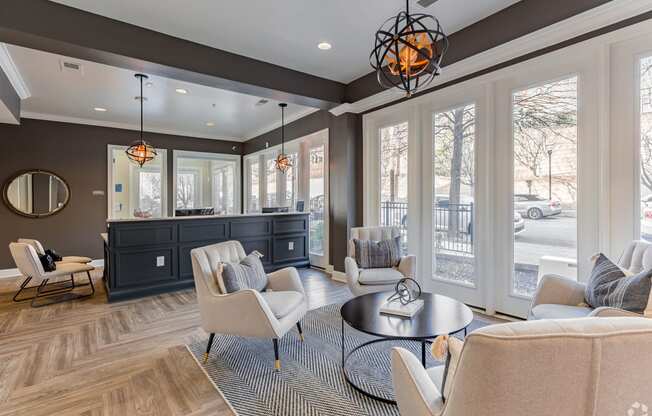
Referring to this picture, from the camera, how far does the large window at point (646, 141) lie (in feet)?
7.95

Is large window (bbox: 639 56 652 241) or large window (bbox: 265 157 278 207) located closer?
large window (bbox: 639 56 652 241)

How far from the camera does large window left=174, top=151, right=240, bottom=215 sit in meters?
8.63

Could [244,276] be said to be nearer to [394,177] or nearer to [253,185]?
[394,177]

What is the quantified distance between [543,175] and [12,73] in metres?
6.45

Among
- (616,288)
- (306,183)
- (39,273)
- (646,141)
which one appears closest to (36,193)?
(39,273)

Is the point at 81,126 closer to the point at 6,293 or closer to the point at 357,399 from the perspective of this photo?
the point at 6,293

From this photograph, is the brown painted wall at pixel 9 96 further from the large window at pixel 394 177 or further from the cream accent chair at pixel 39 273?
the large window at pixel 394 177

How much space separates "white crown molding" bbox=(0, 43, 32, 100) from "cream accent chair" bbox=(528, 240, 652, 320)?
19.1 ft

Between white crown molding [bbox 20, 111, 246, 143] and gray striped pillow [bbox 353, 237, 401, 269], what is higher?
white crown molding [bbox 20, 111, 246, 143]

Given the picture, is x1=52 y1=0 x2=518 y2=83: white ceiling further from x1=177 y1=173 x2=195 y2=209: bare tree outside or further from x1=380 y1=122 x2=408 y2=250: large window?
x1=177 y1=173 x2=195 y2=209: bare tree outside

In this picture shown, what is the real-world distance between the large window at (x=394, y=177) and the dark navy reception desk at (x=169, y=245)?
1.93 m

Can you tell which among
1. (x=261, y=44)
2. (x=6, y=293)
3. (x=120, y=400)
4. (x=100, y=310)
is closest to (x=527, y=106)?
(x=261, y=44)

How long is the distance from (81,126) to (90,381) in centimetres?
604

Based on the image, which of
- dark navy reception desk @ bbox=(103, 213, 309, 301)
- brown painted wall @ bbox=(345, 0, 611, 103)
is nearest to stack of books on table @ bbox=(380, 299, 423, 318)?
brown painted wall @ bbox=(345, 0, 611, 103)
